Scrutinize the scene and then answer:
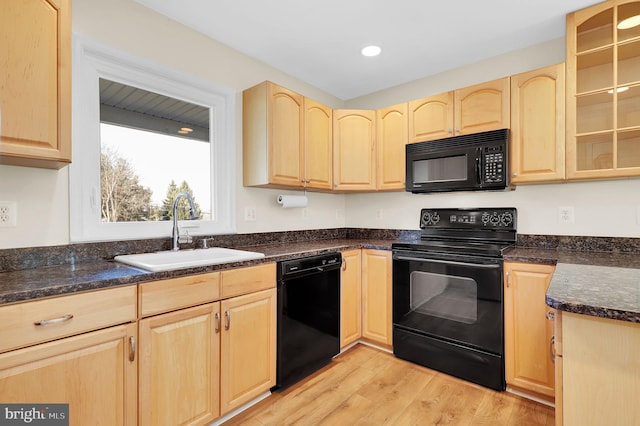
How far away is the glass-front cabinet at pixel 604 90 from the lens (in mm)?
1851

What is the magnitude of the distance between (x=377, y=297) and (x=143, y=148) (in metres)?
2.09

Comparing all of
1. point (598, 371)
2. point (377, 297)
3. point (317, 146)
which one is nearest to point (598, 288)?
point (598, 371)

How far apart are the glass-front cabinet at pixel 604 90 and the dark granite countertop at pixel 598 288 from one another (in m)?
0.60

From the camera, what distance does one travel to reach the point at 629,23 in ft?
6.11

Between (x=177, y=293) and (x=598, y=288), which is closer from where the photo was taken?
(x=598, y=288)

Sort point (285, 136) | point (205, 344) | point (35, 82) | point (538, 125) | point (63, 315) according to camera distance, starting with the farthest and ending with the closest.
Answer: point (285, 136) < point (538, 125) < point (205, 344) < point (35, 82) < point (63, 315)

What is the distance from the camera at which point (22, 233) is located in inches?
58.7

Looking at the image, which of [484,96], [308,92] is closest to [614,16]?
[484,96]

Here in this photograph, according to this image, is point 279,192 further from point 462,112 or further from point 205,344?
point 462,112

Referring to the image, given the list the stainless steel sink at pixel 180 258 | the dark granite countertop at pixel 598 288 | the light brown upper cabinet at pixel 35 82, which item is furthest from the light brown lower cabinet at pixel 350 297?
the light brown upper cabinet at pixel 35 82

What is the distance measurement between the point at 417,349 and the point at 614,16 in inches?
98.8

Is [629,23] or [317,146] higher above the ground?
[629,23]

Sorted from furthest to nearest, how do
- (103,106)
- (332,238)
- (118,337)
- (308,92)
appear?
(332,238), (308,92), (103,106), (118,337)

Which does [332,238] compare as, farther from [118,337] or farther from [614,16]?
[614,16]
